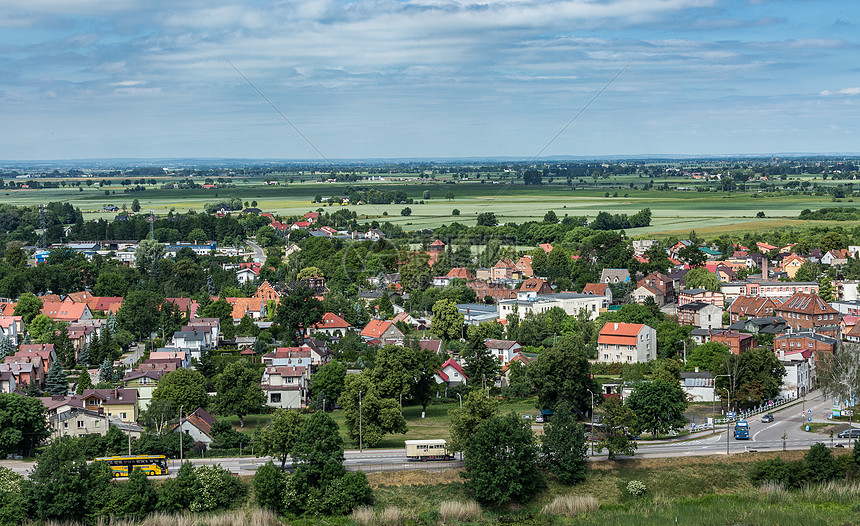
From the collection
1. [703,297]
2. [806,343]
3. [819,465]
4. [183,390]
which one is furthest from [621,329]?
[183,390]

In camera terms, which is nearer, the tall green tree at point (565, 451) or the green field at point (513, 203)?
the tall green tree at point (565, 451)

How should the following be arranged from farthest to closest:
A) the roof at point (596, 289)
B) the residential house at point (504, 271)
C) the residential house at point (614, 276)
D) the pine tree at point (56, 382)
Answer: the residential house at point (504, 271) < the residential house at point (614, 276) < the roof at point (596, 289) < the pine tree at point (56, 382)

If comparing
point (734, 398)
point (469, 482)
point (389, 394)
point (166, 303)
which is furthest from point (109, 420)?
point (734, 398)

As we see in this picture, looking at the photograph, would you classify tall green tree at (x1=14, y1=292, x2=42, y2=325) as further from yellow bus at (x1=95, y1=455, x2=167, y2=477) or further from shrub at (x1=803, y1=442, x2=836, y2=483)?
shrub at (x1=803, y1=442, x2=836, y2=483)

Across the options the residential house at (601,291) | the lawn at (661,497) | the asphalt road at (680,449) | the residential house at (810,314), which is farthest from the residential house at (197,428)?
the residential house at (810,314)

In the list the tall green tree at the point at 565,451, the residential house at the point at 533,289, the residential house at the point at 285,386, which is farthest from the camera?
the residential house at the point at 533,289

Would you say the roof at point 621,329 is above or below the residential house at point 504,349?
above

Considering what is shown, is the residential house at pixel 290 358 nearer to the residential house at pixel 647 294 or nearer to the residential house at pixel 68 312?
the residential house at pixel 68 312
